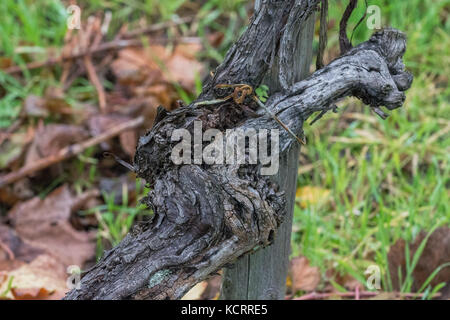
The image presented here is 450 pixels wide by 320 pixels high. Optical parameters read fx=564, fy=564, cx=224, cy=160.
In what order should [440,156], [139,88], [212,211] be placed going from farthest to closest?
[139,88] → [440,156] → [212,211]

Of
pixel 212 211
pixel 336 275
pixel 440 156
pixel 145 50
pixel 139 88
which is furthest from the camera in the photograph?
pixel 145 50

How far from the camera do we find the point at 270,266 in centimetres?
135

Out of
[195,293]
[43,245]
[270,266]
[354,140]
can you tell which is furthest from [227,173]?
[354,140]

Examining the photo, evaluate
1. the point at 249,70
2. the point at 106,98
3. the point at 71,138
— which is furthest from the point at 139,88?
the point at 249,70

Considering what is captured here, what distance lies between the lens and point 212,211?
1.05 m

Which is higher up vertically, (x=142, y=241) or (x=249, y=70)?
(x=249, y=70)

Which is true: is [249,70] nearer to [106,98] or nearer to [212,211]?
[212,211]

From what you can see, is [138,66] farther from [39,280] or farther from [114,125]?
[39,280]

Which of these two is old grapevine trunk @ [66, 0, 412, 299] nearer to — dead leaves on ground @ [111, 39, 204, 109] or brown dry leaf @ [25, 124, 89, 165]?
brown dry leaf @ [25, 124, 89, 165]

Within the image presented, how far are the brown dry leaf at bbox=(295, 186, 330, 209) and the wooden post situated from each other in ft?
2.40

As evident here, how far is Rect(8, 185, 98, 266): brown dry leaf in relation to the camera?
194cm

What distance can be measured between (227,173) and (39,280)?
2.82 feet

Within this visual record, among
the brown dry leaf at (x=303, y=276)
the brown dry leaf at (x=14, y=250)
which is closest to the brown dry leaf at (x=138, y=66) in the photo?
the brown dry leaf at (x=14, y=250)

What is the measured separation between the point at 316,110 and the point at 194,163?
0.26 meters
